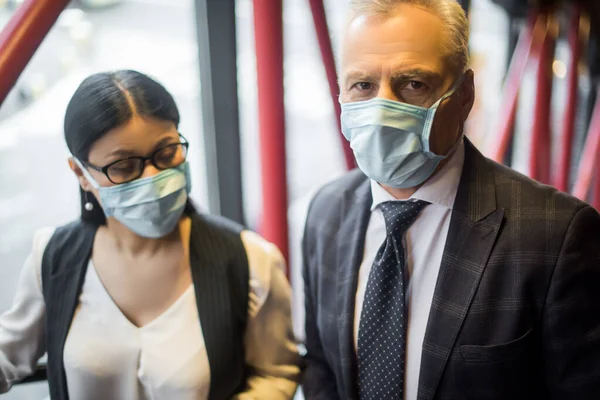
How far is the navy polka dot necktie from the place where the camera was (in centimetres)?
111

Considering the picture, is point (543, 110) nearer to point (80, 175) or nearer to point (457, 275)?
point (457, 275)

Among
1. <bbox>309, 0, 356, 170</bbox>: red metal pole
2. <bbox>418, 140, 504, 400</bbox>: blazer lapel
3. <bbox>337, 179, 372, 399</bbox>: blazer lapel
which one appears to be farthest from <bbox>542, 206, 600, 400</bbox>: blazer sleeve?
<bbox>309, 0, 356, 170</bbox>: red metal pole

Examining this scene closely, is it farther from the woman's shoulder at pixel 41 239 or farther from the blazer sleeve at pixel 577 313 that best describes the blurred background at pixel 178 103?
the blazer sleeve at pixel 577 313

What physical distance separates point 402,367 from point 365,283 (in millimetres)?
196

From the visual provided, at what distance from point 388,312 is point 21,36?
0.89 meters

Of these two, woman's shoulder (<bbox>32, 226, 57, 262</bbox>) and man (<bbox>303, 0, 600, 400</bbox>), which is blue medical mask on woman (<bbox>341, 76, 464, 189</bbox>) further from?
woman's shoulder (<bbox>32, 226, 57, 262</bbox>)

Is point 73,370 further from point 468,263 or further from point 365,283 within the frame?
point 468,263

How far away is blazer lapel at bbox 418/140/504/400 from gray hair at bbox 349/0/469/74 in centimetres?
28

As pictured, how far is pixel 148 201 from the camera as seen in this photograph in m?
1.05

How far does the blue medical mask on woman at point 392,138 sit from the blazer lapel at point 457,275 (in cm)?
12

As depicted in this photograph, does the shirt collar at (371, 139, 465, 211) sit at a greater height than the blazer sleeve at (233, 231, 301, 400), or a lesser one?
greater

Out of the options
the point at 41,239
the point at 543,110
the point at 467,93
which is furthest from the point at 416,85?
the point at 543,110

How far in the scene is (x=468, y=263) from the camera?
1.05 m

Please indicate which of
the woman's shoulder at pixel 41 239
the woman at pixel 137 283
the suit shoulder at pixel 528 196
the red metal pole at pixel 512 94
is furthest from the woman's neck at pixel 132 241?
the red metal pole at pixel 512 94
